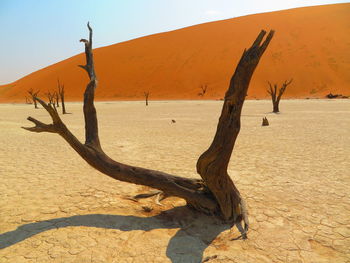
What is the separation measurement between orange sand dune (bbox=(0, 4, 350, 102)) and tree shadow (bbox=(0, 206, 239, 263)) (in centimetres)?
3839

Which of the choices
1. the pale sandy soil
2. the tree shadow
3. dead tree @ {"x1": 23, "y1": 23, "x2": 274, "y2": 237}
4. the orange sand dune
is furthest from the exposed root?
the orange sand dune

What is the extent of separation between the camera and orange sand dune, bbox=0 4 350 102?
4425 centimetres

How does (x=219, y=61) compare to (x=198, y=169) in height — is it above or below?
above

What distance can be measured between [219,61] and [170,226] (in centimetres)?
5346


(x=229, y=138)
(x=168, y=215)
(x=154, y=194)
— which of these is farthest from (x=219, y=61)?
(x=229, y=138)

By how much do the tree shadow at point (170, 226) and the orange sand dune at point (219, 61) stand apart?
126ft

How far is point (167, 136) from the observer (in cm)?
1009

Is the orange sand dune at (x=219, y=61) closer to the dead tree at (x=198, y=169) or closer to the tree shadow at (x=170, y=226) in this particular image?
the dead tree at (x=198, y=169)

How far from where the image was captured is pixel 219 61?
53781 millimetres

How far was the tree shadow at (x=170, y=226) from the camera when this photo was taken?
2959mm

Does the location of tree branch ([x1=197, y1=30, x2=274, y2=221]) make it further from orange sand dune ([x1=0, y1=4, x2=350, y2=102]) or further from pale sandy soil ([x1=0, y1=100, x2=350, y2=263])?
orange sand dune ([x1=0, y1=4, x2=350, y2=102])

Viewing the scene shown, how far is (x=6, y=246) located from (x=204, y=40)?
219ft

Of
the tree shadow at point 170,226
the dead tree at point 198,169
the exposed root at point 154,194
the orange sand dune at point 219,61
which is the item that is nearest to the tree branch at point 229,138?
the dead tree at point 198,169

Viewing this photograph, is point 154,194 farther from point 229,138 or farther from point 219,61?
point 219,61
